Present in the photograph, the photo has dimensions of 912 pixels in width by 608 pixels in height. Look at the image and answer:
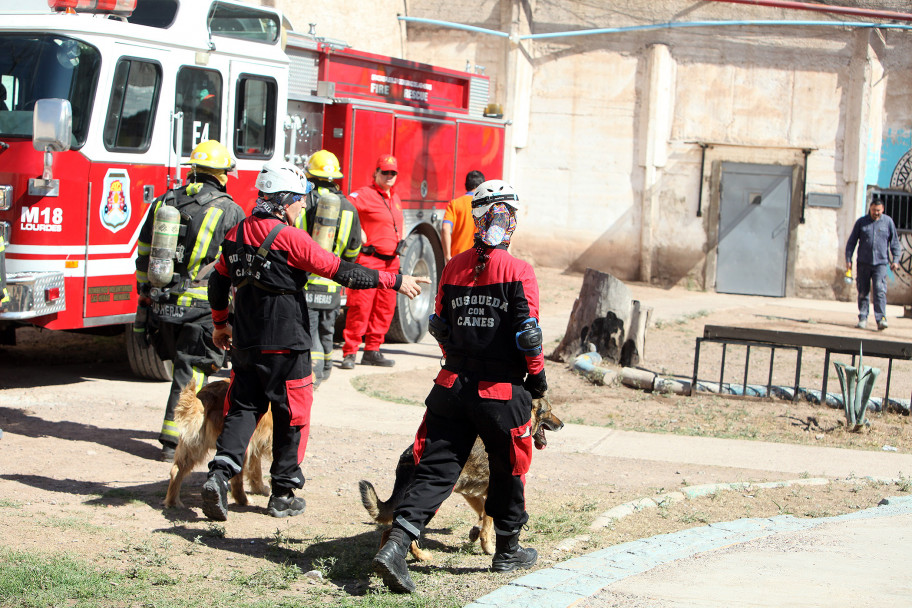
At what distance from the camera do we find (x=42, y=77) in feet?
25.5

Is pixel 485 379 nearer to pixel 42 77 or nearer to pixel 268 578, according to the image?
pixel 268 578

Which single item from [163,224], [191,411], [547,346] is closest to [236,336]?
[191,411]

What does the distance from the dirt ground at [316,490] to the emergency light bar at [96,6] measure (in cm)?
306

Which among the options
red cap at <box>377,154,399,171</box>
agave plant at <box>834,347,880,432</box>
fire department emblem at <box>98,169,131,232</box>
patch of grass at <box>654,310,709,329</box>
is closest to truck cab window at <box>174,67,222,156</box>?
fire department emblem at <box>98,169,131,232</box>

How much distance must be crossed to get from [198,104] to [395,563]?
5583 mm

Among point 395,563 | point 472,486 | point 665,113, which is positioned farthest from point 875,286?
point 395,563

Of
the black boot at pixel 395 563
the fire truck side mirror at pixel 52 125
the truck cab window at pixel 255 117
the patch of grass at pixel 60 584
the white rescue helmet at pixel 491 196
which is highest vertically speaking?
the truck cab window at pixel 255 117

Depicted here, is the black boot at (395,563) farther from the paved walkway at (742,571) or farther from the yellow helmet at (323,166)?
the yellow helmet at (323,166)

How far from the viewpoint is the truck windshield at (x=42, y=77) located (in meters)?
7.76

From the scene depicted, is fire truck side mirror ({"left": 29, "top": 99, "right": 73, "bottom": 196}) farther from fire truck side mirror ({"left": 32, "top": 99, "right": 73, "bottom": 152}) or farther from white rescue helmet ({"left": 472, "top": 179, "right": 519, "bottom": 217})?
white rescue helmet ({"left": 472, "top": 179, "right": 519, "bottom": 217})

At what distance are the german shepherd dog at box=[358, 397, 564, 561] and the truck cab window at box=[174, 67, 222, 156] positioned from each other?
4.69m

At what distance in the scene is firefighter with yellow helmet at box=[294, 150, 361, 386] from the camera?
318 inches

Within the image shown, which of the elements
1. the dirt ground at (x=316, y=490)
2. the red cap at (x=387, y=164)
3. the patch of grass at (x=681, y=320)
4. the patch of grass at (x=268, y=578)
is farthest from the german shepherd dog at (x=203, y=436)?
the patch of grass at (x=681, y=320)

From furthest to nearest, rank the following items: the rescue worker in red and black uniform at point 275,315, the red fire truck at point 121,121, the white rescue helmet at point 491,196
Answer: the red fire truck at point 121,121
the rescue worker in red and black uniform at point 275,315
the white rescue helmet at point 491,196
